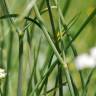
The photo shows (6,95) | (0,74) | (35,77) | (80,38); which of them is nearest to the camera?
(0,74)

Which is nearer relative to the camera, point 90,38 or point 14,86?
point 14,86

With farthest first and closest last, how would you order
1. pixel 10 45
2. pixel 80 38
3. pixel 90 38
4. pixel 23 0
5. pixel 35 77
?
pixel 80 38, pixel 90 38, pixel 23 0, pixel 10 45, pixel 35 77

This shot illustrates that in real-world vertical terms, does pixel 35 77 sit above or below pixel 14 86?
above

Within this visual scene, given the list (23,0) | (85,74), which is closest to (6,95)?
(85,74)

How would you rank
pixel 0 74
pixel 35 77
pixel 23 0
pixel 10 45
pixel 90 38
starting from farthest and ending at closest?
Answer: pixel 90 38
pixel 23 0
pixel 10 45
pixel 35 77
pixel 0 74

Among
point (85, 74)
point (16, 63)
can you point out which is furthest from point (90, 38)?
point (16, 63)

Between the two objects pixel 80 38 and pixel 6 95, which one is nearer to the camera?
pixel 6 95

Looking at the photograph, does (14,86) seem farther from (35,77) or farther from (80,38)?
(80,38)

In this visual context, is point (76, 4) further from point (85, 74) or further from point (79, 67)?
point (79, 67)

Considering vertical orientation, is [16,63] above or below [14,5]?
below
